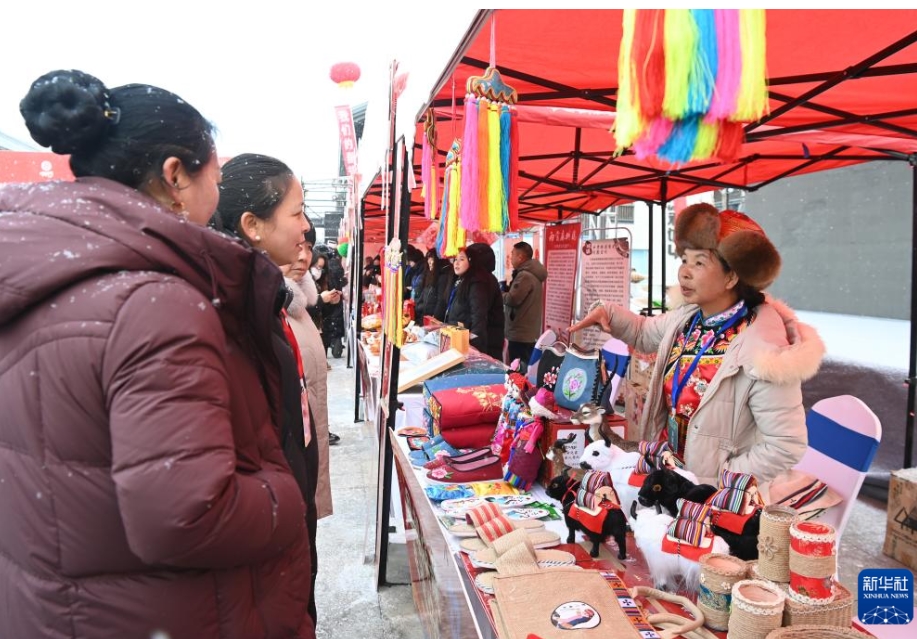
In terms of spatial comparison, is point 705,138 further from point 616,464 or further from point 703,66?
point 616,464

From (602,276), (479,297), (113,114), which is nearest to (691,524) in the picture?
(113,114)

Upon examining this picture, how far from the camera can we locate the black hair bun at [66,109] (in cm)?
88

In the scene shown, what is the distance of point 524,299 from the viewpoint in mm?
6359

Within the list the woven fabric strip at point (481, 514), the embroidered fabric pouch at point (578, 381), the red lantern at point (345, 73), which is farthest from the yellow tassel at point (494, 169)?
the red lantern at point (345, 73)

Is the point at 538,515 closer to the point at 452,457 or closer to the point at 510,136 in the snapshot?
the point at 452,457

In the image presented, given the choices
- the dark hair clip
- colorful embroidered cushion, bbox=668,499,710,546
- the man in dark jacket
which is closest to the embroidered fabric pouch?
colorful embroidered cushion, bbox=668,499,710,546

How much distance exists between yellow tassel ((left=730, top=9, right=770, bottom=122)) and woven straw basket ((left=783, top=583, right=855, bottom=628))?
2.70ft

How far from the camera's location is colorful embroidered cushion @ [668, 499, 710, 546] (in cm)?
130

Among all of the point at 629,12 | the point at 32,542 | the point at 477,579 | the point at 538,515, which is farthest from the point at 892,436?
the point at 32,542

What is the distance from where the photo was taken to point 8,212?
0.83m

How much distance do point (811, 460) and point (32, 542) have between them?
2737 millimetres

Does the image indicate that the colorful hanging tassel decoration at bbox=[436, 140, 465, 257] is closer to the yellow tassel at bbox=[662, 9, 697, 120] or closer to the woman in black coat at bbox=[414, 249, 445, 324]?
the yellow tassel at bbox=[662, 9, 697, 120]

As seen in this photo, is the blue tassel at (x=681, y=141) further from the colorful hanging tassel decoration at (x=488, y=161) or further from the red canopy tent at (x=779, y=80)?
the colorful hanging tassel decoration at (x=488, y=161)

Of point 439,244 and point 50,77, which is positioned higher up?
point 50,77
